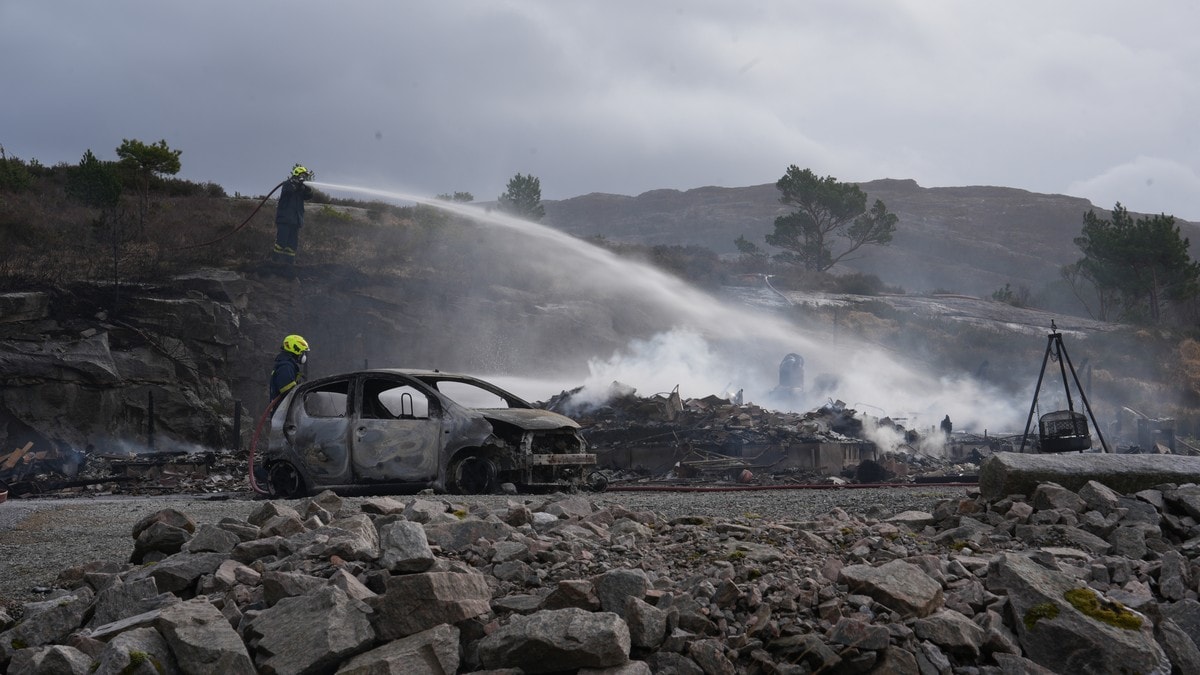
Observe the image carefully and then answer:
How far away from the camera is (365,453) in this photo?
11.9 metres

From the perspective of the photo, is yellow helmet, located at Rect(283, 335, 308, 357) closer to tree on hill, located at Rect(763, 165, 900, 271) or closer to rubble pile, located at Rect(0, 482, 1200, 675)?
rubble pile, located at Rect(0, 482, 1200, 675)

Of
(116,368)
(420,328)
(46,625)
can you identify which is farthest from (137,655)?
(420,328)

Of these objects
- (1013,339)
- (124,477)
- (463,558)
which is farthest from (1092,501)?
(1013,339)

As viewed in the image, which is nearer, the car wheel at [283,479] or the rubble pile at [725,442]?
the car wheel at [283,479]

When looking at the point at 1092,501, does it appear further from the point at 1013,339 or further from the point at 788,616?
the point at 1013,339

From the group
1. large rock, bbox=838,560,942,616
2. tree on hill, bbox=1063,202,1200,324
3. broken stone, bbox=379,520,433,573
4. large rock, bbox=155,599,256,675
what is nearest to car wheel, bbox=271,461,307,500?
broken stone, bbox=379,520,433,573

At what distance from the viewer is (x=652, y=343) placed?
37750 mm

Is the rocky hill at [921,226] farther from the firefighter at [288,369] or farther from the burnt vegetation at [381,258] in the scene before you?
the firefighter at [288,369]

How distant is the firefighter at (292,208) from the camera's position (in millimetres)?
27656

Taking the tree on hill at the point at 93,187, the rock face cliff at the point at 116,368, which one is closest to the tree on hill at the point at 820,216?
the tree on hill at the point at 93,187

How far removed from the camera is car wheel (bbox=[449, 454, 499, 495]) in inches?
463

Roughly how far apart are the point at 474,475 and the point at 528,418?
0.91 meters

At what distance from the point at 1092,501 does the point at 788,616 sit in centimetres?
360

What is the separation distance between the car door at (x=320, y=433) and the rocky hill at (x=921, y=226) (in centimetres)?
10346
